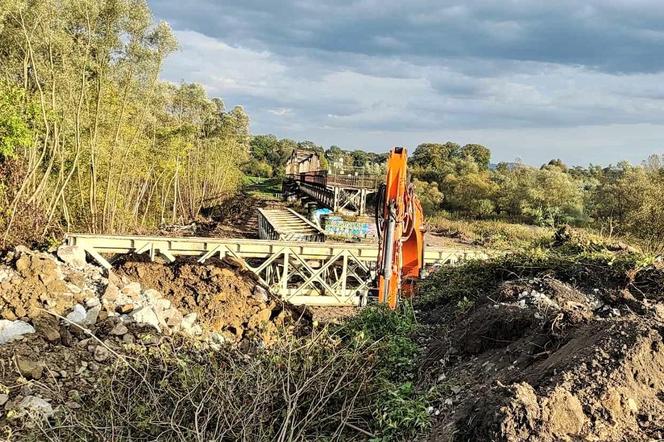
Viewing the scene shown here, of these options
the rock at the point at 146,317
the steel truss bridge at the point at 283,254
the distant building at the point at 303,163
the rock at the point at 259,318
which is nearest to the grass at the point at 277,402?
the rock at the point at 146,317

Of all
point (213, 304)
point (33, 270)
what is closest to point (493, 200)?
point (213, 304)

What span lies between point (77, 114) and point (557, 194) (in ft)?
88.6

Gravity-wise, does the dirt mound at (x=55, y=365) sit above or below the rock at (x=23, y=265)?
below

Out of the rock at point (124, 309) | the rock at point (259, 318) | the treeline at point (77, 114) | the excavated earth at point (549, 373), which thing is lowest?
the rock at point (259, 318)

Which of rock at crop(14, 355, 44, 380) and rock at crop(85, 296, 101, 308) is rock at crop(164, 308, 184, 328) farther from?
rock at crop(14, 355, 44, 380)

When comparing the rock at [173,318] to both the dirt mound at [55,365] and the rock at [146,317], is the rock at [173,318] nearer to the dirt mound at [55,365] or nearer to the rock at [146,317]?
the rock at [146,317]

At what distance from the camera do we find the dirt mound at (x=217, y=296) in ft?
27.2

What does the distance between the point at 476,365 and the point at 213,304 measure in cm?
588

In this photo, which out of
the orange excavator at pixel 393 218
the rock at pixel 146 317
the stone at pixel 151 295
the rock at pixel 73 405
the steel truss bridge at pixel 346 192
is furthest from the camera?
the steel truss bridge at pixel 346 192

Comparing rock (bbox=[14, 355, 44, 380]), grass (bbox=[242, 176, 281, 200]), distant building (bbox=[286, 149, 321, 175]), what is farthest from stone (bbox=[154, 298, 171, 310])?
distant building (bbox=[286, 149, 321, 175])

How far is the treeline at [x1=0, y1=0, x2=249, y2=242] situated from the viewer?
907 cm

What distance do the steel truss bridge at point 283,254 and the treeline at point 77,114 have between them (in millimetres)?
1386

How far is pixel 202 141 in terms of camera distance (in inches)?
1142

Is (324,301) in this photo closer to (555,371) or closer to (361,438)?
(361,438)
